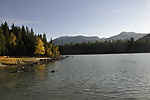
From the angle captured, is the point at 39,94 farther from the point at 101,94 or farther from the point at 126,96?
the point at 126,96

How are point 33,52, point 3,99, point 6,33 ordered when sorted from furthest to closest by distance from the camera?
point 33,52, point 6,33, point 3,99

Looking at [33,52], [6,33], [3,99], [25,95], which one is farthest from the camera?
[33,52]

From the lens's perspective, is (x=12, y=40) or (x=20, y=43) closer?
(x=12, y=40)

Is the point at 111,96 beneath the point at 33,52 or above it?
beneath

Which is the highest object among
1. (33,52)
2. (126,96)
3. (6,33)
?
(6,33)

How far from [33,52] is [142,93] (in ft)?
339

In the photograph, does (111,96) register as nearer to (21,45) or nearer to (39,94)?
(39,94)

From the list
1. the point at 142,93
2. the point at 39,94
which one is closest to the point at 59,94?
the point at 39,94

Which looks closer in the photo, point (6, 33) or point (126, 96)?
point (126, 96)

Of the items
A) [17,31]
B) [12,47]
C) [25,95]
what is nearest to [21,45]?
[12,47]

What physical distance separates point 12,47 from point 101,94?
9603 cm

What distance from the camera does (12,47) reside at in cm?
10938

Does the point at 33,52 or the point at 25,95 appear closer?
the point at 25,95

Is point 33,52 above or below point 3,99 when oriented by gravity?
above
